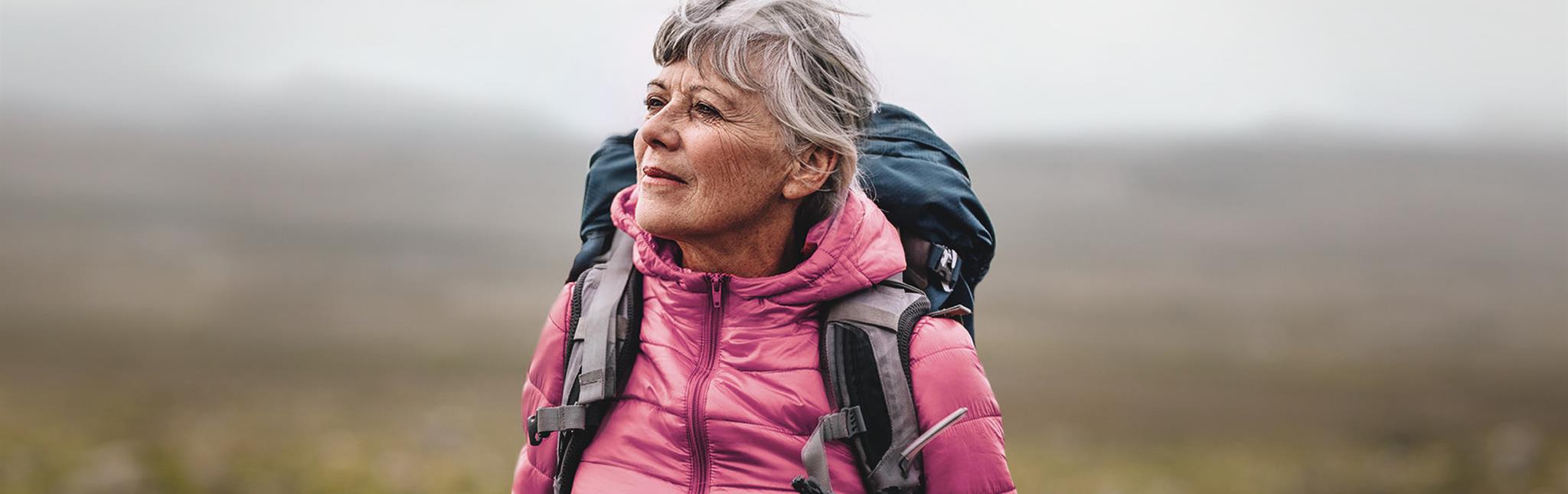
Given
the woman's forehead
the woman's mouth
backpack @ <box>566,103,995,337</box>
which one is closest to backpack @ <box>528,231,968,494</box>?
backpack @ <box>566,103,995,337</box>

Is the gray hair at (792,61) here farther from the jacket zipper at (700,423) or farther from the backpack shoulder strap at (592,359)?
the backpack shoulder strap at (592,359)

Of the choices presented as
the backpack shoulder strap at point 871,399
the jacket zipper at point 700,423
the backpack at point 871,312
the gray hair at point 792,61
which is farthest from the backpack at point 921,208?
the jacket zipper at point 700,423

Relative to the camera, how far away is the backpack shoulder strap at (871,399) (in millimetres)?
2848

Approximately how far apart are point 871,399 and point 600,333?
69 centimetres

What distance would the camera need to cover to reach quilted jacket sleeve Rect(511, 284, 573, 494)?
3219 mm

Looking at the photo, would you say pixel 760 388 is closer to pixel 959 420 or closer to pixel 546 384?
pixel 959 420

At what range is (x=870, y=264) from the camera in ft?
9.77

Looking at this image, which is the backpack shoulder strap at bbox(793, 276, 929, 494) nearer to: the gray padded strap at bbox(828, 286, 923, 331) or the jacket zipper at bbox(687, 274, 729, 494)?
the gray padded strap at bbox(828, 286, 923, 331)

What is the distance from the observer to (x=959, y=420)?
2877mm

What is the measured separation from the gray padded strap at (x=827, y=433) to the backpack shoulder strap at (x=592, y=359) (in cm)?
52

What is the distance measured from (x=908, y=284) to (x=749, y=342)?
45 centimetres

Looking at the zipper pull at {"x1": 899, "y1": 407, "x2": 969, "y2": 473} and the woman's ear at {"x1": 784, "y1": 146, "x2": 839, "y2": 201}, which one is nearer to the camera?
the zipper pull at {"x1": 899, "y1": 407, "x2": 969, "y2": 473}

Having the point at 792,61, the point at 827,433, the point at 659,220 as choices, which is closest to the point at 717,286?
the point at 659,220

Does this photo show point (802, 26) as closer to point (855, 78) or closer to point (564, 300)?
point (855, 78)
